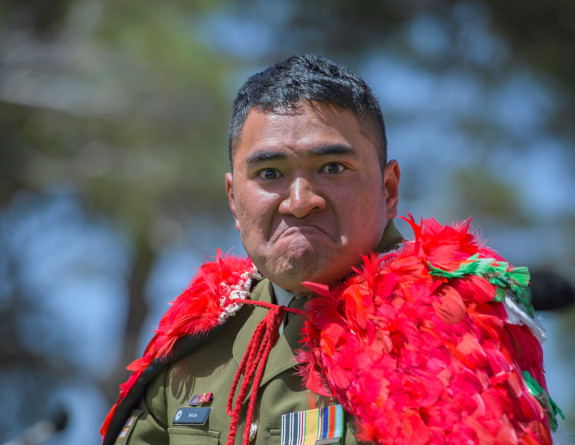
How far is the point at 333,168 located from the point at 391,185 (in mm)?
256

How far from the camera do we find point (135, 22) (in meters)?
8.04

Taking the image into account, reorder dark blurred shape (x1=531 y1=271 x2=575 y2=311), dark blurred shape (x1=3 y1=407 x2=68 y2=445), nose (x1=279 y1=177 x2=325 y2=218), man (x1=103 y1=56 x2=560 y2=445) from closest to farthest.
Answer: man (x1=103 y1=56 x2=560 y2=445), nose (x1=279 y1=177 x2=325 y2=218), dark blurred shape (x1=531 y1=271 x2=575 y2=311), dark blurred shape (x1=3 y1=407 x2=68 y2=445)

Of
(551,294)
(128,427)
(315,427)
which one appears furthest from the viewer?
(551,294)

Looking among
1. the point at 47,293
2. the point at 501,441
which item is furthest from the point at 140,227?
the point at 501,441

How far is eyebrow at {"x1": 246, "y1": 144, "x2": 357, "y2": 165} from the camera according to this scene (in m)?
1.72

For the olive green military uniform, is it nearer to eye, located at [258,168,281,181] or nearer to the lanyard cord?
the lanyard cord

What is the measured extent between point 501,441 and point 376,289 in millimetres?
424

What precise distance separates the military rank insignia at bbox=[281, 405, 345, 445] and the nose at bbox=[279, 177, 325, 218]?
46 cm

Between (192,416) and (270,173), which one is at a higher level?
(270,173)

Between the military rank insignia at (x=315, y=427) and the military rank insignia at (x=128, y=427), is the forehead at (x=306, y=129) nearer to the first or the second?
the military rank insignia at (x=315, y=427)

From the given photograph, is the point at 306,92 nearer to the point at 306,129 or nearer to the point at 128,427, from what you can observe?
the point at 306,129

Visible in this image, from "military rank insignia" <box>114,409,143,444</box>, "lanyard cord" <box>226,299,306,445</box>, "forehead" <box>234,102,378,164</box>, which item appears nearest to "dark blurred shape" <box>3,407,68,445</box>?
"military rank insignia" <box>114,409,143,444</box>

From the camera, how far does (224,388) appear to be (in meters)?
1.92

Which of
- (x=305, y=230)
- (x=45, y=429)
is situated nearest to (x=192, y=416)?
(x=305, y=230)
